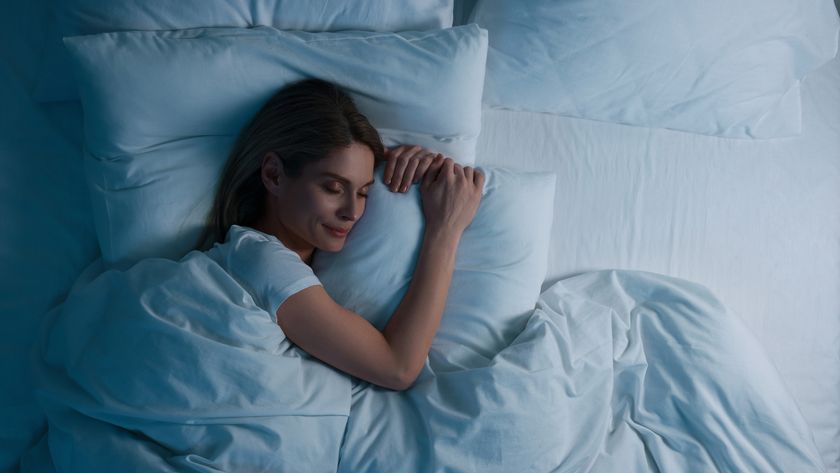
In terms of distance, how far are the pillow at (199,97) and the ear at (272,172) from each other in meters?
0.09

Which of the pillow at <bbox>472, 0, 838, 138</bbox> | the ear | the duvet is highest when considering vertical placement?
the pillow at <bbox>472, 0, 838, 138</bbox>

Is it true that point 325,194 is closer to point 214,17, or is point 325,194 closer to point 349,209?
point 349,209

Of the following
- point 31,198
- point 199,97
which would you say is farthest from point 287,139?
point 31,198

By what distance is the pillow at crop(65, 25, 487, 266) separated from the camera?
1.19 m

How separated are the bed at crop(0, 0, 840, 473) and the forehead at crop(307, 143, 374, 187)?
9 centimetres

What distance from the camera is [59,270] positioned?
1.27 meters

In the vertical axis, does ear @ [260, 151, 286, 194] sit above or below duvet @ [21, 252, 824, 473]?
above

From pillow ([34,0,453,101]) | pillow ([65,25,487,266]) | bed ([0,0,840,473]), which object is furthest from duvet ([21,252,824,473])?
pillow ([34,0,453,101])

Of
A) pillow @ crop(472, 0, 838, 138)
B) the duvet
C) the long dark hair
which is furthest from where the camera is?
pillow @ crop(472, 0, 838, 138)

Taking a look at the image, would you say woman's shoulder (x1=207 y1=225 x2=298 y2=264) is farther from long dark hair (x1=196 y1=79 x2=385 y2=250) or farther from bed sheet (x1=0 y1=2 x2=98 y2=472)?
bed sheet (x1=0 y1=2 x2=98 y2=472)

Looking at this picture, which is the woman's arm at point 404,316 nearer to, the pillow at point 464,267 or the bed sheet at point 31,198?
the pillow at point 464,267

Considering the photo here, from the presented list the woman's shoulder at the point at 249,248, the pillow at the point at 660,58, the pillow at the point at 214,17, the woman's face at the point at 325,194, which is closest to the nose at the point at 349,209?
the woman's face at the point at 325,194

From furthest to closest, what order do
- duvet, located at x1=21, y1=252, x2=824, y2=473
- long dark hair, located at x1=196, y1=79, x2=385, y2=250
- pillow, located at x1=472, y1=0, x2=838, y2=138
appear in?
pillow, located at x1=472, y1=0, x2=838, y2=138, long dark hair, located at x1=196, y1=79, x2=385, y2=250, duvet, located at x1=21, y1=252, x2=824, y2=473

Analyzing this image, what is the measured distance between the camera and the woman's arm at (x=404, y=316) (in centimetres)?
112
